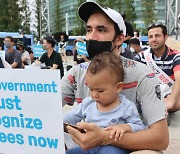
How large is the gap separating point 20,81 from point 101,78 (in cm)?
37

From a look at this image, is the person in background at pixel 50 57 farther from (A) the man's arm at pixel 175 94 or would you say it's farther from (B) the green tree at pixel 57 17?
(B) the green tree at pixel 57 17

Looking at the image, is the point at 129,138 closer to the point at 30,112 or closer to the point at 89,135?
the point at 89,135

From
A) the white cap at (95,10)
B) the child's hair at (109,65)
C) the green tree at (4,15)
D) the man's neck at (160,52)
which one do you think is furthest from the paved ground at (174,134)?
the green tree at (4,15)

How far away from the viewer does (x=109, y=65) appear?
1.67m

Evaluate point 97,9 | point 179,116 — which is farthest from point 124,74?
point 179,116

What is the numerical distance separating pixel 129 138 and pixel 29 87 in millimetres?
503

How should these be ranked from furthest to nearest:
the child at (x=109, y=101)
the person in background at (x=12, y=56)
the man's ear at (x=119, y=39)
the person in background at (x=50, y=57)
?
the person in background at (x=12, y=56) < the person in background at (x=50, y=57) < the man's ear at (x=119, y=39) < the child at (x=109, y=101)

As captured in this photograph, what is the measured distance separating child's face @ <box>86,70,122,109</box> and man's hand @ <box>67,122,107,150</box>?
0.65 feet

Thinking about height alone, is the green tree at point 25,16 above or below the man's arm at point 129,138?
above

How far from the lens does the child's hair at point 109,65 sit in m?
1.67

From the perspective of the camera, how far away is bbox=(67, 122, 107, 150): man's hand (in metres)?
1.51

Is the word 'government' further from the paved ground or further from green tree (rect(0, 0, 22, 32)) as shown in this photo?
green tree (rect(0, 0, 22, 32))

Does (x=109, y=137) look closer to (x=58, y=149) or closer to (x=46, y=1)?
(x=58, y=149)

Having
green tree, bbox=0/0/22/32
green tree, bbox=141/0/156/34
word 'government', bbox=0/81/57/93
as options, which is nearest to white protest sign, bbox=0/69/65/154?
word 'government', bbox=0/81/57/93
